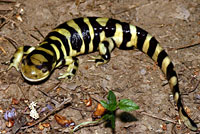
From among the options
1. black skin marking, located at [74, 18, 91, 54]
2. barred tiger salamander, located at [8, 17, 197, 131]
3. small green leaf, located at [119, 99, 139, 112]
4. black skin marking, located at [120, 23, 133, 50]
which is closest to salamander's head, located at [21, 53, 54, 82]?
barred tiger salamander, located at [8, 17, 197, 131]

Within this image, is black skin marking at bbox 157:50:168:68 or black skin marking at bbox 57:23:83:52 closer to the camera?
black skin marking at bbox 157:50:168:68

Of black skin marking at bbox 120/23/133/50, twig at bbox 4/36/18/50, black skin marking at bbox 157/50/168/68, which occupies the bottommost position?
black skin marking at bbox 157/50/168/68

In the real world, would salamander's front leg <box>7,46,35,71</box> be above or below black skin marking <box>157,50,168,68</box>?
above

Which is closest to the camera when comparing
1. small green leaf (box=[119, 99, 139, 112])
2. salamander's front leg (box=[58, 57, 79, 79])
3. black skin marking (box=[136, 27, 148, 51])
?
small green leaf (box=[119, 99, 139, 112])

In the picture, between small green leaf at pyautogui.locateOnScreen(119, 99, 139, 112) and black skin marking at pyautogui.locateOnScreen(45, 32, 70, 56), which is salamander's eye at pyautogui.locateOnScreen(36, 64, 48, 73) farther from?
small green leaf at pyautogui.locateOnScreen(119, 99, 139, 112)

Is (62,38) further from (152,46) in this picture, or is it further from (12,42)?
(152,46)

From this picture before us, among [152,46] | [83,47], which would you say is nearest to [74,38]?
[83,47]

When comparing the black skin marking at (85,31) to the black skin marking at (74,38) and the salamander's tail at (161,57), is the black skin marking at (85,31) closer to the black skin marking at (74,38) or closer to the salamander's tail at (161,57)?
the black skin marking at (74,38)

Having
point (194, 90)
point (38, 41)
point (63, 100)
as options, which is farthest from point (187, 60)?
point (38, 41)
